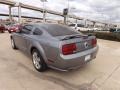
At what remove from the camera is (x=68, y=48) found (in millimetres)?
4020

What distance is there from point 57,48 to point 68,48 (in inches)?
11.2

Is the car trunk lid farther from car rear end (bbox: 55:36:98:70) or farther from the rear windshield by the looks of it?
the rear windshield

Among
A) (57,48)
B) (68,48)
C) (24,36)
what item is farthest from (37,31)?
(68,48)

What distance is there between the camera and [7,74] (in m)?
4.64

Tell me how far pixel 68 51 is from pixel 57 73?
109 cm

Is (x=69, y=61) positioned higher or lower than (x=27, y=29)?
lower

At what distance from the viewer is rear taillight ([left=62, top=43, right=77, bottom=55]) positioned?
13.0 feet

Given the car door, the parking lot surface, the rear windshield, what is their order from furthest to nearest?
Answer: the car door, the rear windshield, the parking lot surface

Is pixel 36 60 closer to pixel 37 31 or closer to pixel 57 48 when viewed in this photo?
pixel 37 31

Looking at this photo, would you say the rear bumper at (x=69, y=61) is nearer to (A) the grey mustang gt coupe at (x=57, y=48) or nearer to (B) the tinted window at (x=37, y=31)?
(A) the grey mustang gt coupe at (x=57, y=48)

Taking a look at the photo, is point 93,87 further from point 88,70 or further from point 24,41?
point 24,41

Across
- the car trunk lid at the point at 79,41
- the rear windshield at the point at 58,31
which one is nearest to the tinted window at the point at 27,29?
the rear windshield at the point at 58,31

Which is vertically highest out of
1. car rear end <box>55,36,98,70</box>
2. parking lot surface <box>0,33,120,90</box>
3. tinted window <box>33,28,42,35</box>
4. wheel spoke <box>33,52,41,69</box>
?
tinted window <box>33,28,42,35</box>

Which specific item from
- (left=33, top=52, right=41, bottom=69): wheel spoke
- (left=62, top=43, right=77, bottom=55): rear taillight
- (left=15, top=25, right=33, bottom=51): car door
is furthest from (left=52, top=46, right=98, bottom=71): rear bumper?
(left=15, top=25, right=33, bottom=51): car door
